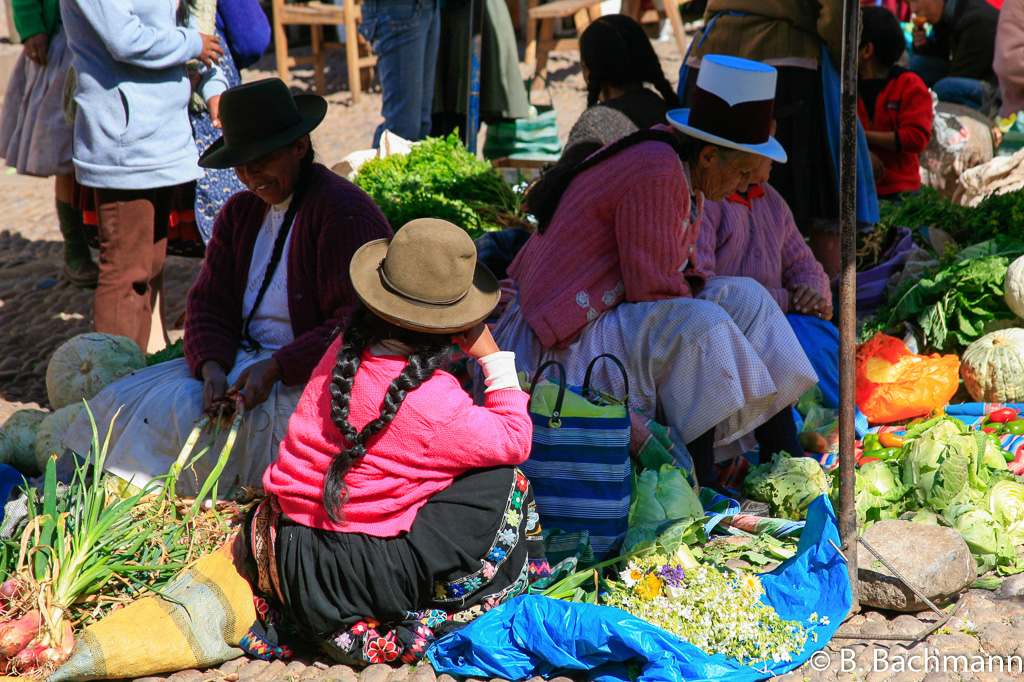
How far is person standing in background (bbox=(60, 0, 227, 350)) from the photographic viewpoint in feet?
12.5

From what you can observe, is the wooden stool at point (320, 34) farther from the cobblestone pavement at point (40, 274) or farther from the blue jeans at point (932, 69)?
the blue jeans at point (932, 69)

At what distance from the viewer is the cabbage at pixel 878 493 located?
3.04 metres

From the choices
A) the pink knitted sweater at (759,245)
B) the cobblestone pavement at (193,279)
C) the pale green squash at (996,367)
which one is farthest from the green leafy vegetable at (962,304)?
the cobblestone pavement at (193,279)

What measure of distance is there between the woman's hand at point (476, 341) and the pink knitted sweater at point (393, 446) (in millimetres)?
121

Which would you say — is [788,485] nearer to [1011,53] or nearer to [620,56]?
[620,56]

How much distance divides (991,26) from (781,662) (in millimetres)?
6824

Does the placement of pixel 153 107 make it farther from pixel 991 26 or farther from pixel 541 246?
pixel 991 26

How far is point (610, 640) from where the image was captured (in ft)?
7.61

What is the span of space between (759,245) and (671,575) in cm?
186

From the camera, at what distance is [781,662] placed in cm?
239

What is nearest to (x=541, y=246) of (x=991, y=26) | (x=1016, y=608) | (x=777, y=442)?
(x=777, y=442)

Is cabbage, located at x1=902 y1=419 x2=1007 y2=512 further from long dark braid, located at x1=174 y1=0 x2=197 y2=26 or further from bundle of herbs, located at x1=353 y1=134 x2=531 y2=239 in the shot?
long dark braid, located at x1=174 y1=0 x2=197 y2=26

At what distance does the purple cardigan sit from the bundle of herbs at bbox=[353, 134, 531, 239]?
1502 mm

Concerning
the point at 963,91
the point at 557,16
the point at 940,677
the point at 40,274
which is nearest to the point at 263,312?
the point at 940,677
